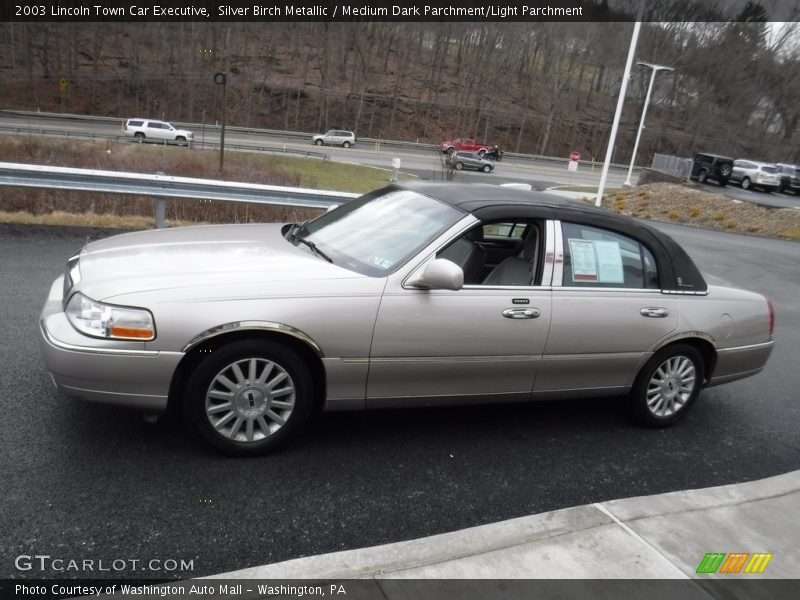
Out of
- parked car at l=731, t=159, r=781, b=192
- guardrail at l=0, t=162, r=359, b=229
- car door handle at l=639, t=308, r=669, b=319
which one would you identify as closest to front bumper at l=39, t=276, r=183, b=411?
car door handle at l=639, t=308, r=669, b=319

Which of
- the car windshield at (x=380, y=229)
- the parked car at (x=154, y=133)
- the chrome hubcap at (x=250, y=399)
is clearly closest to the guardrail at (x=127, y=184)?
the car windshield at (x=380, y=229)

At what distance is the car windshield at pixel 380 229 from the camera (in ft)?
12.8

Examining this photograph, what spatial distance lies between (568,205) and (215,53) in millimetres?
70370

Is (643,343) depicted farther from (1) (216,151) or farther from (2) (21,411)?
(1) (216,151)

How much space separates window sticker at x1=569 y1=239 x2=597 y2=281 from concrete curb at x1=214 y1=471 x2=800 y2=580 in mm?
1442

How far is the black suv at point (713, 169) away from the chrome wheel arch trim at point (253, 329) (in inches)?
1542

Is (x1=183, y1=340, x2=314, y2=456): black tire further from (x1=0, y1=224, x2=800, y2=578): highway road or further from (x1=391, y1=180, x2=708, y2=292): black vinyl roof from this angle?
(x1=391, y1=180, x2=708, y2=292): black vinyl roof

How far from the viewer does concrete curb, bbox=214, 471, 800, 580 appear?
280 centimetres

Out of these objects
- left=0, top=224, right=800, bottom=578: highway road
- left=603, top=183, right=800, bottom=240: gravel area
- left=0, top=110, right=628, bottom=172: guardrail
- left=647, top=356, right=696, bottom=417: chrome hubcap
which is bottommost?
left=0, top=110, right=628, bottom=172: guardrail

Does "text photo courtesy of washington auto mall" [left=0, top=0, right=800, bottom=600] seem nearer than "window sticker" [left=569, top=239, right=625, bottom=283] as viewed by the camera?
Yes

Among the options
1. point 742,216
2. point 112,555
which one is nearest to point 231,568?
point 112,555

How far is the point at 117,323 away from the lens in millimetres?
3236

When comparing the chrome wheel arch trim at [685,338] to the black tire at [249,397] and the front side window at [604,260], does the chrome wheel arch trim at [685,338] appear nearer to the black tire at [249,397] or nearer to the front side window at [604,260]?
the front side window at [604,260]

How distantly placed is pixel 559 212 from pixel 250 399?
7.70 ft
